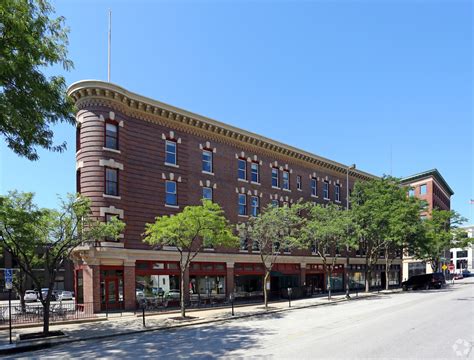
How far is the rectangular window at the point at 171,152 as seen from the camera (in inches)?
1217

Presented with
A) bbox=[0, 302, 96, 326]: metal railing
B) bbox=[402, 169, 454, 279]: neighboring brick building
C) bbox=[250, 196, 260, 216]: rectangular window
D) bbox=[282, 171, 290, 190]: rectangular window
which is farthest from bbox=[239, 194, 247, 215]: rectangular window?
bbox=[402, 169, 454, 279]: neighboring brick building

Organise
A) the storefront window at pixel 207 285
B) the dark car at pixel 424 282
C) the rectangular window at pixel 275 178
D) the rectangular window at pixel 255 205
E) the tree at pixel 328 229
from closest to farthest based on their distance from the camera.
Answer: the storefront window at pixel 207 285
the tree at pixel 328 229
the rectangular window at pixel 255 205
the rectangular window at pixel 275 178
the dark car at pixel 424 282

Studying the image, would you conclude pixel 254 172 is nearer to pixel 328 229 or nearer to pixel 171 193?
pixel 328 229

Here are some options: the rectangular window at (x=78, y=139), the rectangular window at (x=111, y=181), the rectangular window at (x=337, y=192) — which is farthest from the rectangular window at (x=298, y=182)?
the rectangular window at (x=78, y=139)

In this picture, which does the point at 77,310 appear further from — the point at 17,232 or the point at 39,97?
the point at 39,97

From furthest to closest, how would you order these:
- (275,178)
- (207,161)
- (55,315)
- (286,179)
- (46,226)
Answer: (286,179) < (275,178) < (207,161) < (55,315) < (46,226)

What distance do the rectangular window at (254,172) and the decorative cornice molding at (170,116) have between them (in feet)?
5.17

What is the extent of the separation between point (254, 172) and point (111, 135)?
14630 mm

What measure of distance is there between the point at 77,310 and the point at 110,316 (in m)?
2.70

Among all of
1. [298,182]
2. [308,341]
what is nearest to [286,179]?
[298,182]

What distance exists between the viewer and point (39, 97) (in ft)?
41.5

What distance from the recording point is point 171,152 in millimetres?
31203

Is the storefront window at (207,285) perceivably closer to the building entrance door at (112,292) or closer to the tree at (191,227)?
the building entrance door at (112,292)

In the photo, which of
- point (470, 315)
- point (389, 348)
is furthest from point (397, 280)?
point (389, 348)
